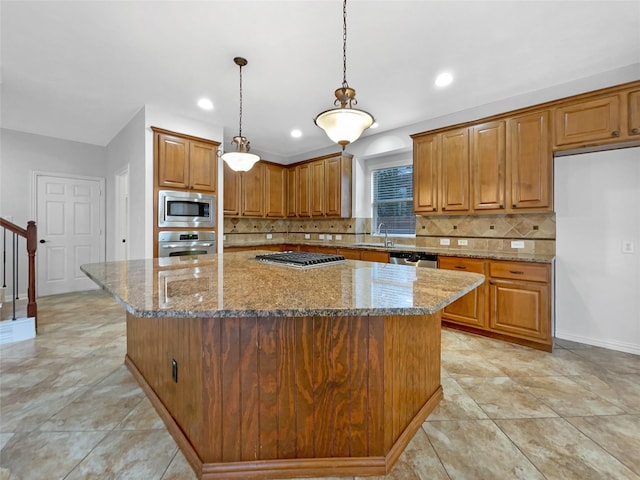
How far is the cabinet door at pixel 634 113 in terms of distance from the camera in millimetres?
2451

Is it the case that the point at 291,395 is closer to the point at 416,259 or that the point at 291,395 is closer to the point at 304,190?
the point at 416,259

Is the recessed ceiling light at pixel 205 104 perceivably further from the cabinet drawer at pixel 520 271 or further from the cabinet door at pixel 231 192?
the cabinet drawer at pixel 520 271

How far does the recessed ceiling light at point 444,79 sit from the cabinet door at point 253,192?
10.5 ft

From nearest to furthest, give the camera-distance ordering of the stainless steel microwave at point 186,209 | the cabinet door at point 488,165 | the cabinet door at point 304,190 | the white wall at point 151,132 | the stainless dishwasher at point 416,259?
the cabinet door at point 488,165 < the stainless dishwasher at point 416,259 < the white wall at point 151,132 < the stainless steel microwave at point 186,209 < the cabinet door at point 304,190

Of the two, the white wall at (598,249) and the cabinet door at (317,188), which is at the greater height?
the cabinet door at (317,188)

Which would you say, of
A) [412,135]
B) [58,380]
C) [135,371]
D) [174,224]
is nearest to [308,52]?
[412,135]

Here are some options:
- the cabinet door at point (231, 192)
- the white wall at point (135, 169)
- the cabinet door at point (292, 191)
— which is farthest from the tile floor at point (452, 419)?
the cabinet door at point (292, 191)

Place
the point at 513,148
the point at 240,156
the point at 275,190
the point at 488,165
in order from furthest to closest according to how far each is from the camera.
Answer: the point at 275,190
the point at 488,165
the point at 513,148
the point at 240,156

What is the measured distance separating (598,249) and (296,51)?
3390 mm

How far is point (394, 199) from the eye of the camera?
4.62 m

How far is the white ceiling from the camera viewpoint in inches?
79.6

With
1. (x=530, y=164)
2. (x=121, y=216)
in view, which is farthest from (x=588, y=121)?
(x=121, y=216)

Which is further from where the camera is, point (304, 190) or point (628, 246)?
point (304, 190)

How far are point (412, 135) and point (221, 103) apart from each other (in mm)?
2448
